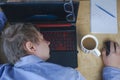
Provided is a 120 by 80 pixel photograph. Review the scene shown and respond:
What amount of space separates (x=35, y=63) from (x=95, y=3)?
44 cm

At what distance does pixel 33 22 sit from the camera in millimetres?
1268

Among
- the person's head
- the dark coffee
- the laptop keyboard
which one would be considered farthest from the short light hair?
the dark coffee

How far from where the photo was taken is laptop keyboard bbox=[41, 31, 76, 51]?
124 cm

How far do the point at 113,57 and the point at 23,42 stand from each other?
394 mm

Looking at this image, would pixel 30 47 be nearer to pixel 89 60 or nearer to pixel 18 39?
pixel 18 39

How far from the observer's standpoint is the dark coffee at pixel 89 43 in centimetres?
126

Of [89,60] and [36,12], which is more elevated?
[36,12]

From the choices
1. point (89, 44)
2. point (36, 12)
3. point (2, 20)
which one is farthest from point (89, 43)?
point (2, 20)

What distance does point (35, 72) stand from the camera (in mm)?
1035

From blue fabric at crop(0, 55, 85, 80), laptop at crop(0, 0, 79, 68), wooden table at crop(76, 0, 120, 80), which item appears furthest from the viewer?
wooden table at crop(76, 0, 120, 80)

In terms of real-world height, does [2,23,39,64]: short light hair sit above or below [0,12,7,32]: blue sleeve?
below

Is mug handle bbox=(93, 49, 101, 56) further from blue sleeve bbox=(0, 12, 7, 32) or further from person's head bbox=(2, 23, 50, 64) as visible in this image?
blue sleeve bbox=(0, 12, 7, 32)

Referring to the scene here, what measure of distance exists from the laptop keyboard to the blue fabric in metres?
0.18

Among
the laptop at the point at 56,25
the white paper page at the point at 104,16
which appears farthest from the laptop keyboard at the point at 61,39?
the white paper page at the point at 104,16
